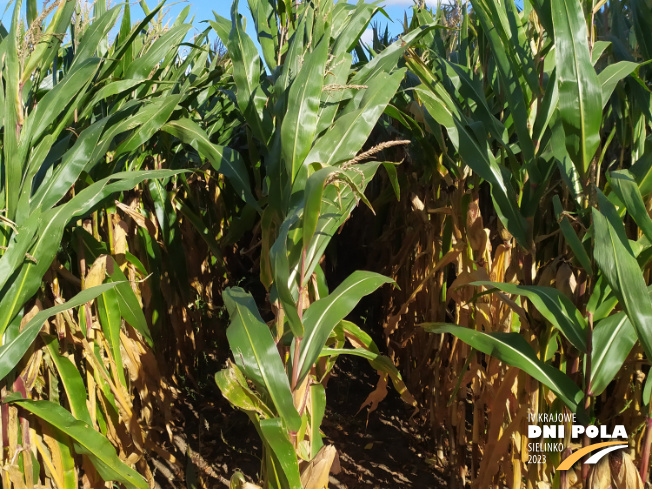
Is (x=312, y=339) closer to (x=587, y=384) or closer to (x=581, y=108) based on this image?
(x=587, y=384)

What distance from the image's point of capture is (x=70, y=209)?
151cm

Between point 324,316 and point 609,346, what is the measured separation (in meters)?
0.74

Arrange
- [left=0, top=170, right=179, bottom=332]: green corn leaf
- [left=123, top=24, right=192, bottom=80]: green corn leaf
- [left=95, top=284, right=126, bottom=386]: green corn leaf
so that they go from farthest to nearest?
[left=123, top=24, right=192, bottom=80]: green corn leaf < [left=95, top=284, right=126, bottom=386]: green corn leaf < [left=0, top=170, right=179, bottom=332]: green corn leaf

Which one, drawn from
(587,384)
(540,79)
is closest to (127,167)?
(540,79)

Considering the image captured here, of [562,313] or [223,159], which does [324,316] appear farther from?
[223,159]

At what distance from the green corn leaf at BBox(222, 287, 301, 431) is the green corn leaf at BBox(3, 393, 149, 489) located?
0.49 metres

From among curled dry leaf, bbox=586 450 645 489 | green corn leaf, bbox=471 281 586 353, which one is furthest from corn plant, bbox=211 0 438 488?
curled dry leaf, bbox=586 450 645 489

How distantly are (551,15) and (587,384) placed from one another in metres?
0.96

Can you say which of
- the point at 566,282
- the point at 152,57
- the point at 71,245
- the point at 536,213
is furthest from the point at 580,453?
the point at 152,57

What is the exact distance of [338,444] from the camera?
111 inches

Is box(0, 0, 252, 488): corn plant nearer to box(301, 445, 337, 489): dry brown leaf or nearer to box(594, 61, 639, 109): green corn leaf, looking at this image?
box(301, 445, 337, 489): dry brown leaf

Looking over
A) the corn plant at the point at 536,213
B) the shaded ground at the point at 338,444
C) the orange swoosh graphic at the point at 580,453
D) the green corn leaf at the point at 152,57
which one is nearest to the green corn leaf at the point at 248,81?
the green corn leaf at the point at 152,57

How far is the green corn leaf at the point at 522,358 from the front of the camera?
4.94 ft

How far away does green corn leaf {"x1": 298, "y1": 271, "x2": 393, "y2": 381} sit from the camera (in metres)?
1.48
